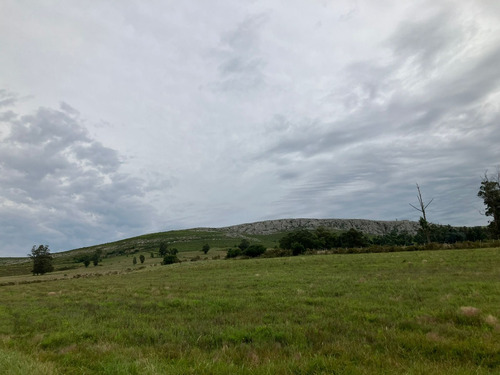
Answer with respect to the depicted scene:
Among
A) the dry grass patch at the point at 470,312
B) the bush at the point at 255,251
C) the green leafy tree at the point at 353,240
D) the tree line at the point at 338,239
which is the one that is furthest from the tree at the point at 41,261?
the dry grass patch at the point at 470,312

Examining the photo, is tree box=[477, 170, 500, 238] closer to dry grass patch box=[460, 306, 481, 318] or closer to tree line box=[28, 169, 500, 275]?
tree line box=[28, 169, 500, 275]

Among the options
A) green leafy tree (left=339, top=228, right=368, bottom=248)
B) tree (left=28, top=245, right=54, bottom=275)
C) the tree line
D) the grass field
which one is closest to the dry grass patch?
the grass field

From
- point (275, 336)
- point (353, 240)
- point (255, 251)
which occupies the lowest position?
point (353, 240)

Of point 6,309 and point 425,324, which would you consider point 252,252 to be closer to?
point 6,309

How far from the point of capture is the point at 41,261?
105562 mm

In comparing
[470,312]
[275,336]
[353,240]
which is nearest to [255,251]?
[353,240]

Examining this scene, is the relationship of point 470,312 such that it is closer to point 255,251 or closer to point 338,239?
point 255,251

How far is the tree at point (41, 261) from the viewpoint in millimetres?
105625

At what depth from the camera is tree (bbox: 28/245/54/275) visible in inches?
4158

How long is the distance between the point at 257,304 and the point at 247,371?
28.9ft

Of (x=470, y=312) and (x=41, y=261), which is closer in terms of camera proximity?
(x=470, y=312)

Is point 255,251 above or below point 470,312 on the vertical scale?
below

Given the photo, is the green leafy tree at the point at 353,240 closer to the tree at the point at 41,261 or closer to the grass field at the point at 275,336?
the grass field at the point at 275,336

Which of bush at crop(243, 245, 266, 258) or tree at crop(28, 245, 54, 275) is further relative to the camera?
tree at crop(28, 245, 54, 275)
